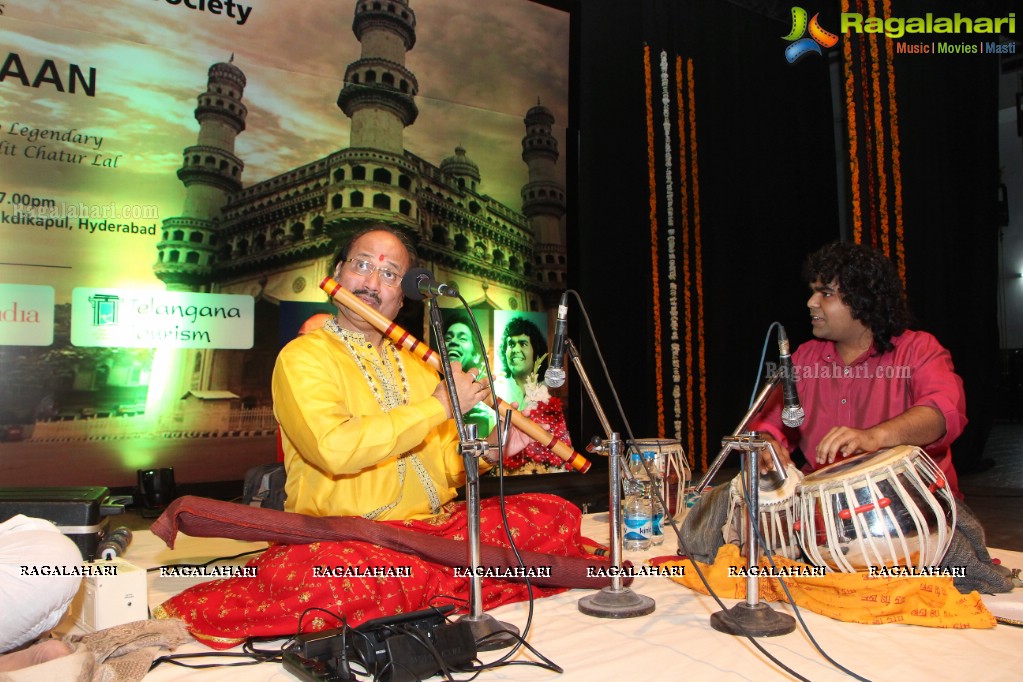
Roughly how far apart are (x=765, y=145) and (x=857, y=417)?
3655 mm

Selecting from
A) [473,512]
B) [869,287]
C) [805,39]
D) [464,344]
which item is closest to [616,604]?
[473,512]

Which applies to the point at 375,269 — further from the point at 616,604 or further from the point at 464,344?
the point at 464,344

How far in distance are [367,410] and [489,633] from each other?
2.62 ft

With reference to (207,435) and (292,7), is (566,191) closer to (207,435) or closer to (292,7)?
(292,7)

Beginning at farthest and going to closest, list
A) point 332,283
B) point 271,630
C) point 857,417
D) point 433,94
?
point 433,94, point 857,417, point 332,283, point 271,630

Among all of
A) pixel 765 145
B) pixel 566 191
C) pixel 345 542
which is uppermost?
pixel 765 145

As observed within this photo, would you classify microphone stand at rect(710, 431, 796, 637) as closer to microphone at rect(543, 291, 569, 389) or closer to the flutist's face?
microphone at rect(543, 291, 569, 389)

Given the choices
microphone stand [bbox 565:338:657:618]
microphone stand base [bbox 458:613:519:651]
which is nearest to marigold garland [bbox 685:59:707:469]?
microphone stand [bbox 565:338:657:618]

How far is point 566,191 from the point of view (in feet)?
18.5

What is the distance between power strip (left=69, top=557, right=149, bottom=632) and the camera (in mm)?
2107

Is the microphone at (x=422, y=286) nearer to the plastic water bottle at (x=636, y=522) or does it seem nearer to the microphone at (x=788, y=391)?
the microphone at (x=788, y=391)

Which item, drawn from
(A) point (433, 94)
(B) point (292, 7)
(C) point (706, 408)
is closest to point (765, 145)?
(C) point (706, 408)

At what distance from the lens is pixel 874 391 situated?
301cm

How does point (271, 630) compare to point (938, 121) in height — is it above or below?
below
